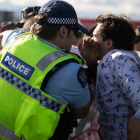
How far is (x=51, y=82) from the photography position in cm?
163

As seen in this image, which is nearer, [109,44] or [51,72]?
[51,72]

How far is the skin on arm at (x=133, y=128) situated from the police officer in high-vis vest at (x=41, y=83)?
0.39m

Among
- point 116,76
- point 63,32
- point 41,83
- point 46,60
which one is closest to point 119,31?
point 116,76

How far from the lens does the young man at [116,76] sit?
185 centimetres

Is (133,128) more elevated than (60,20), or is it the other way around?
(60,20)

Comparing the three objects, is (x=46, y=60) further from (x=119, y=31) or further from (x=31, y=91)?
(x=119, y=31)

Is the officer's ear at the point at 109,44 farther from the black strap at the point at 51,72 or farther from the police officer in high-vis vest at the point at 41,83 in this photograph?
the black strap at the point at 51,72

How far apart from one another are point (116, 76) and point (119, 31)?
18.5 inches

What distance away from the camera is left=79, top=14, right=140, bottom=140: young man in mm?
1847

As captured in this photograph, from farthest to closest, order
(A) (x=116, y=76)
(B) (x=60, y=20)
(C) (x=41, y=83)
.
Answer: (A) (x=116, y=76) → (B) (x=60, y=20) → (C) (x=41, y=83)

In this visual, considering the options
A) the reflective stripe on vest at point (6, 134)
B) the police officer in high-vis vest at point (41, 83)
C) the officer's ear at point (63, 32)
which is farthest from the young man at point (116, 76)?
the reflective stripe on vest at point (6, 134)

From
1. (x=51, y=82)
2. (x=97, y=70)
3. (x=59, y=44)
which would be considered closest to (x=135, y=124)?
(x=97, y=70)

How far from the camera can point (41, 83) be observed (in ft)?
5.25

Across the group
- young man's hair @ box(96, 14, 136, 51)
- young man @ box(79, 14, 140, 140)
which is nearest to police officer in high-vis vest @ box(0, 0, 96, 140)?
young man @ box(79, 14, 140, 140)
